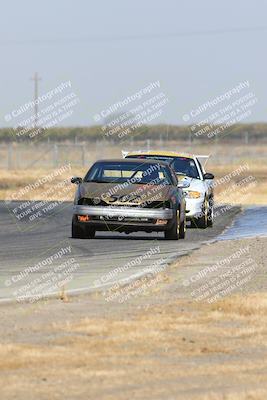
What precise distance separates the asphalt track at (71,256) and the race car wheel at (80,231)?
164 mm

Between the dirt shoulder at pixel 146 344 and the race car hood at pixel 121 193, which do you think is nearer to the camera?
the dirt shoulder at pixel 146 344

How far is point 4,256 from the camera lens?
22.1m

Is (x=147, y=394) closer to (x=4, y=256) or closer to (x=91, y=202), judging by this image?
(x=4, y=256)

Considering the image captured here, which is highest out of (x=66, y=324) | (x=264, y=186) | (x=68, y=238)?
(x=66, y=324)

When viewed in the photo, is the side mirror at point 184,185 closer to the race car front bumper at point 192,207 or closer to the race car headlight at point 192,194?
the race car headlight at point 192,194

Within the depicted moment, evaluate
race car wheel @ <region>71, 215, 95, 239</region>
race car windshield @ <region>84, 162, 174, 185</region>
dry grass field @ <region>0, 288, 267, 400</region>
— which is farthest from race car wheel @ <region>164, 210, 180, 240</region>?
dry grass field @ <region>0, 288, 267, 400</region>

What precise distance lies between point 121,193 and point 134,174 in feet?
4.88

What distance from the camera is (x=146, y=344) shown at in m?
11.8

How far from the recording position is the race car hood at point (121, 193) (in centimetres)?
2527

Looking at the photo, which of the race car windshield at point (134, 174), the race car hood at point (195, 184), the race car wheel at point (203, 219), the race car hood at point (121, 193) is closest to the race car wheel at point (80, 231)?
the race car hood at point (121, 193)

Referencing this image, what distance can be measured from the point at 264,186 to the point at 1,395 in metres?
49.0

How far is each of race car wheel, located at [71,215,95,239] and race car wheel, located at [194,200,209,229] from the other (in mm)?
4689

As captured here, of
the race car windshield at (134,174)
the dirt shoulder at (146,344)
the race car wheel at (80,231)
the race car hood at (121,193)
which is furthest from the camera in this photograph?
the race car windshield at (134,174)

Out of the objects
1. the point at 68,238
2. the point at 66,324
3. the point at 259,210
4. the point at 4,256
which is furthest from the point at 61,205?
the point at 66,324
